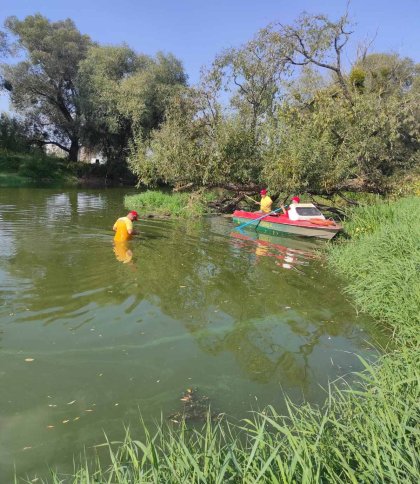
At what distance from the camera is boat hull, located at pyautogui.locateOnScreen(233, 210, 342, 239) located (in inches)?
572

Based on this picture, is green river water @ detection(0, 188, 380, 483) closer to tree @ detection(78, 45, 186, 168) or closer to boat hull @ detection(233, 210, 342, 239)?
boat hull @ detection(233, 210, 342, 239)

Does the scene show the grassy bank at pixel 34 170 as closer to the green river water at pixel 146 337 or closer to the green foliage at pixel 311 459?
the green river water at pixel 146 337

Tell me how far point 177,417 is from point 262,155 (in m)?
16.1

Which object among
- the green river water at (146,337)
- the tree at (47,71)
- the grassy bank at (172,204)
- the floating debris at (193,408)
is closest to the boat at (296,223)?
the green river water at (146,337)

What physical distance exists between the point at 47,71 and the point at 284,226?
33.4 meters

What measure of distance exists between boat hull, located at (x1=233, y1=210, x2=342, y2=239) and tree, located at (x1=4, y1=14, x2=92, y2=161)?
27955mm

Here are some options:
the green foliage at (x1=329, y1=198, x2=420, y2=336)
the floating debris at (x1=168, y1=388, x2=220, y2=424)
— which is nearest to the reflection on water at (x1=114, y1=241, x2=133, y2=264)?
the green foliage at (x1=329, y1=198, x2=420, y2=336)

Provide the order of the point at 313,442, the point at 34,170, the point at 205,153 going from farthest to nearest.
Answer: the point at 34,170 → the point at 205,153 → the point at 313,442

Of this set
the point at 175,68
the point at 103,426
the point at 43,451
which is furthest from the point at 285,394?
the point at 175,68

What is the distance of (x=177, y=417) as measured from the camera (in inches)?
178

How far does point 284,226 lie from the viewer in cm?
1575

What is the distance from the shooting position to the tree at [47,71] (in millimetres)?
38875

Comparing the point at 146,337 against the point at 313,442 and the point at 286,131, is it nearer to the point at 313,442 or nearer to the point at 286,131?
the point at 313,442

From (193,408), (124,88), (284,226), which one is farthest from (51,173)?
(193,408)
